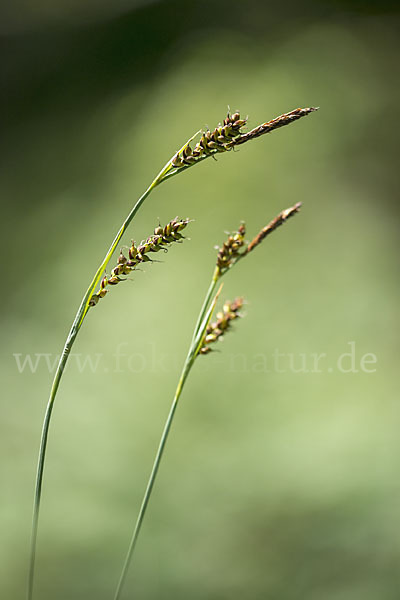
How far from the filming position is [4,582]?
3.66ft

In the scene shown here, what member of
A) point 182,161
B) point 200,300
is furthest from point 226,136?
point 200,300

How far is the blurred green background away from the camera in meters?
1.14

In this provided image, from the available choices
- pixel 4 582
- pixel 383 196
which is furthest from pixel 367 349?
pixel 4 582

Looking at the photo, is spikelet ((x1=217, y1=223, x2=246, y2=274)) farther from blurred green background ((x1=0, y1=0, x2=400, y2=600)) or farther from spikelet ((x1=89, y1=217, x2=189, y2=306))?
blurred green background ((x1=0, y1=0, x2=400, y2=600))

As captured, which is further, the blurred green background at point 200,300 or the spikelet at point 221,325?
the blurred green background at point 200,300

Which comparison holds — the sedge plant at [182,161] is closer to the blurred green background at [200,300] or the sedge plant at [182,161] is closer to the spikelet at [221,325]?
the spikelet at [221,325]

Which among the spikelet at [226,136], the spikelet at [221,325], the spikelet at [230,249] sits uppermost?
the spikelet at [226,136]

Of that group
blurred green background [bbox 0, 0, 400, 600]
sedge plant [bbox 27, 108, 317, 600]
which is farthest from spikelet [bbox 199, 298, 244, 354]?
blurred green background [bbox 0, 0, 400, 600]

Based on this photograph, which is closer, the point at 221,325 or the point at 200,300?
the point at 221,325

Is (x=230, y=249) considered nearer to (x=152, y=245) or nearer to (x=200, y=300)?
(x=152, y=245)

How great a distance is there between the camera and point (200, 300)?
1.56 m

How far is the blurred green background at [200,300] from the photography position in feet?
3.76

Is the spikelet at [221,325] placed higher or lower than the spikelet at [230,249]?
lower

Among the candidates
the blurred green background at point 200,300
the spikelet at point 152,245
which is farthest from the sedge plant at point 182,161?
the blurred green background at point 200,300
